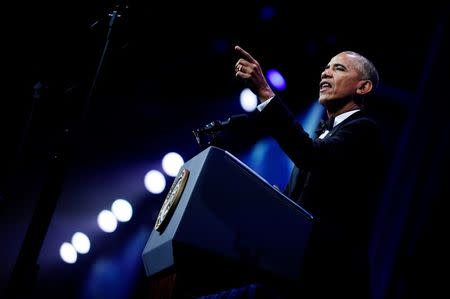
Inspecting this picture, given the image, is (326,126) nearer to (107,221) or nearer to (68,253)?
(107,221)

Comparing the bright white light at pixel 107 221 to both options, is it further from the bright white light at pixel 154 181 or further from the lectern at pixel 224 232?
the lectern at pixel 224 232

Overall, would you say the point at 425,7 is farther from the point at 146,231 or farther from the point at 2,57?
the point at 2,57

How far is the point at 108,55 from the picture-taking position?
2240mm

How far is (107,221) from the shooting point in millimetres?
4551

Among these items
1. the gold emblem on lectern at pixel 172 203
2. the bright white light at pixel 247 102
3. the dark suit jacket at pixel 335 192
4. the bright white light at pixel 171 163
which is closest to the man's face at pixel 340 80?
the dark suit jacket at pixel 335 192

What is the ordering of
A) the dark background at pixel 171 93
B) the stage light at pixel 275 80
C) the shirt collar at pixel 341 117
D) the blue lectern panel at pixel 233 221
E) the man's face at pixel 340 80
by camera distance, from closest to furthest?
the blue lectern panel at pixel 233 221 → the shirt collar at pixel 341 117 → the man's face at pixel 340 80 → the dark background at pixel 171 93 → the stage light at pixel 275 80

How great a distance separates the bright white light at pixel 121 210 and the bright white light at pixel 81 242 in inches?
17.0

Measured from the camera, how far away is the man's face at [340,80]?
1.87 metres

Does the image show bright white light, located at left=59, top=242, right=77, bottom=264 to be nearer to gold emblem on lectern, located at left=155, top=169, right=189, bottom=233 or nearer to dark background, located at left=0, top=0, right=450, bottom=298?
dark background, located at left=0, top=0, right=450, bottom=298

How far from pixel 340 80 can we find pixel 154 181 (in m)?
3.00

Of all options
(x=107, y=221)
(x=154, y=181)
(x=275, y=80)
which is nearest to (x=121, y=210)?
(x=107, y=221)

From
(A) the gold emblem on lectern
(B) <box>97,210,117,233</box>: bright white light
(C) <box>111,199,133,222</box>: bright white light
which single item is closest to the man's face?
(A) the gold emblem on lectern

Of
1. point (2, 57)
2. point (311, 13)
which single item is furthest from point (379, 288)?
point (2, 57)

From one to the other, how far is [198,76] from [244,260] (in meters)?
3.40
